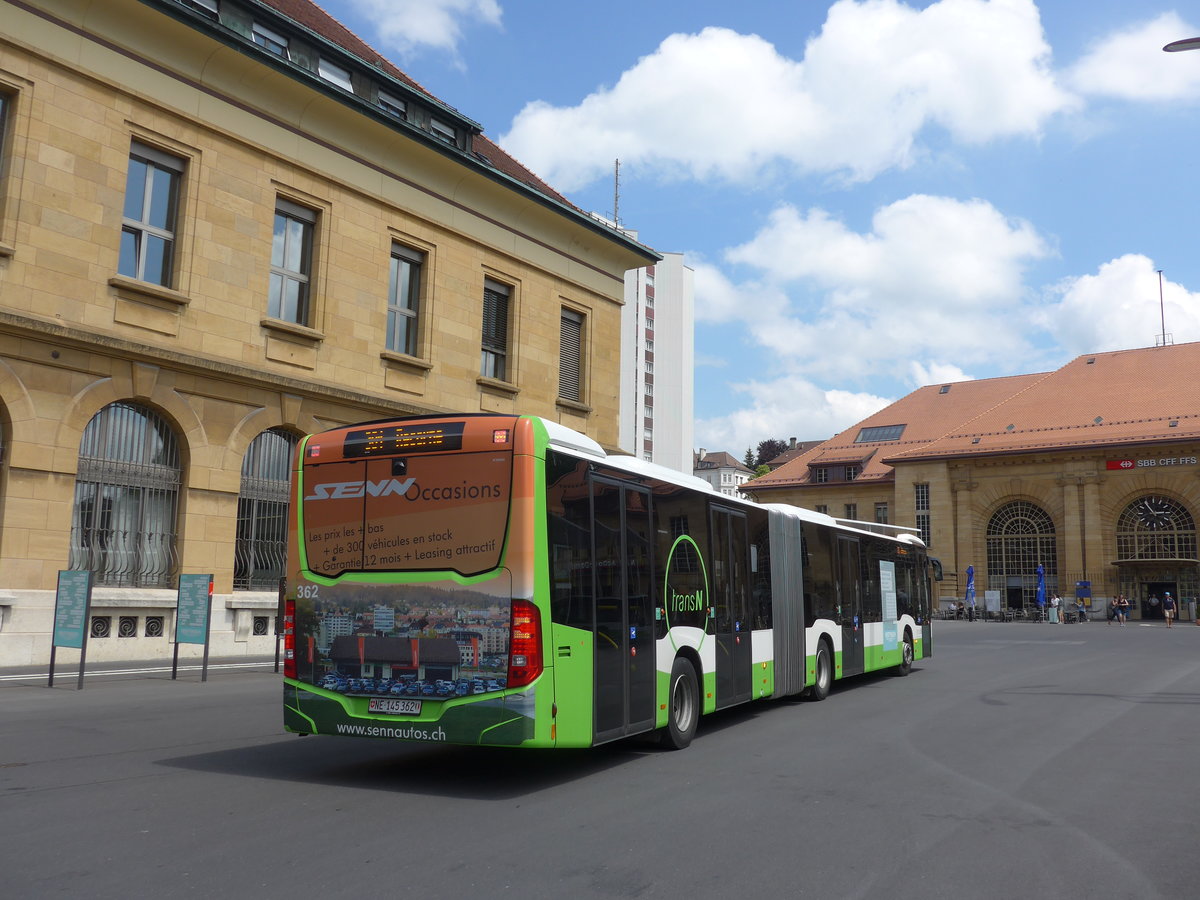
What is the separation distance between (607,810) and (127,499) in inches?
627

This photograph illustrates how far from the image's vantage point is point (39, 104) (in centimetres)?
1895

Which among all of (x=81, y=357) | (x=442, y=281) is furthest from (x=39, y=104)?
(x=442, y=281)

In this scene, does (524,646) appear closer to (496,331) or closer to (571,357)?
(496,331)

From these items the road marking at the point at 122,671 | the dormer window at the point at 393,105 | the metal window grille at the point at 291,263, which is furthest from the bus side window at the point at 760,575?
the dormer window at the point at 393,105

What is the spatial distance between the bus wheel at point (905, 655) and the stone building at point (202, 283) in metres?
12.6

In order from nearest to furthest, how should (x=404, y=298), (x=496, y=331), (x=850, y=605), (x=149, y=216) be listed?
(x=850, y=605) → (x=149, y=216) → (x=404, y=298) → (x=496, y=331)

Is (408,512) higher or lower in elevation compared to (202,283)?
lower

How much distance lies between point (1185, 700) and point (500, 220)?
19.8m

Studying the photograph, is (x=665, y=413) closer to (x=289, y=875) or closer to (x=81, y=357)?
(x=81, y=357)

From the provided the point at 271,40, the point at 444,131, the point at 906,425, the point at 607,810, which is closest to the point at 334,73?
the point at 271,40

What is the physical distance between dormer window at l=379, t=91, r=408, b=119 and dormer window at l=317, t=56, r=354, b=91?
1.05m

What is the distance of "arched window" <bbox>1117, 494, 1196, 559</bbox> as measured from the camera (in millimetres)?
65319

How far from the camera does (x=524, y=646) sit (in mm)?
8047

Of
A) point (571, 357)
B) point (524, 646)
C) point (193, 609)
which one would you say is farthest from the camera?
point (571, 357)
